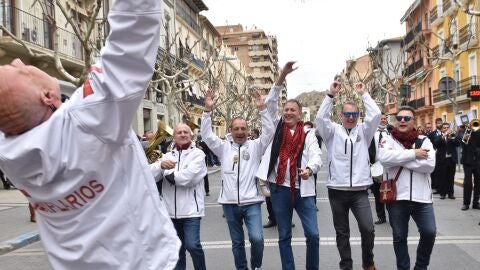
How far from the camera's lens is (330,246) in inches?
304

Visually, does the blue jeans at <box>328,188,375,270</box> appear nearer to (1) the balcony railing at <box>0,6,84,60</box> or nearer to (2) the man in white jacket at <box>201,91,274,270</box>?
(2) the man in white jacket at <box>201,91,274,270</box>

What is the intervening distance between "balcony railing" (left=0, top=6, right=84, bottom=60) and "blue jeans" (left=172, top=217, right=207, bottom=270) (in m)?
14.7

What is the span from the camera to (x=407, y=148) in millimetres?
5645

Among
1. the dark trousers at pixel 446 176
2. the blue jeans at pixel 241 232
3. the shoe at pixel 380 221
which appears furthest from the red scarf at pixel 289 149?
the dark trousers at pixel 446 176

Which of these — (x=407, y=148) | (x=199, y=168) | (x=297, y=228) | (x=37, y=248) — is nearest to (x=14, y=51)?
(x=37, y=248)

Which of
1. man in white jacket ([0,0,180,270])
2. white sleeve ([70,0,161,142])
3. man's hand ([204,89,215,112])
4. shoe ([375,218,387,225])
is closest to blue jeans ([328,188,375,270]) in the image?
man's hand ([204,89,215,112])

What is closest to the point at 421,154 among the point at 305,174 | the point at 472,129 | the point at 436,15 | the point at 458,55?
the point at 305,174

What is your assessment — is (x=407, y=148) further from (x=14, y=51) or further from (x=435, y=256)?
(x=14, y=51)

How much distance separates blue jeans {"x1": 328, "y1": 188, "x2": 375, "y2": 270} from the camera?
5871 mm

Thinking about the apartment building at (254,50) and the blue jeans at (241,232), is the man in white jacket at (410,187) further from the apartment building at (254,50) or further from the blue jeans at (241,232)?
the apartment building at (254,50)

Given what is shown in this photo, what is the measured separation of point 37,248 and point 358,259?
519cm

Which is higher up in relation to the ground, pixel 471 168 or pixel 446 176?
pixel 471 168

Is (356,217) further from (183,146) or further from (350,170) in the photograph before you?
(183,146)

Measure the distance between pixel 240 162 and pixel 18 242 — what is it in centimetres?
464
